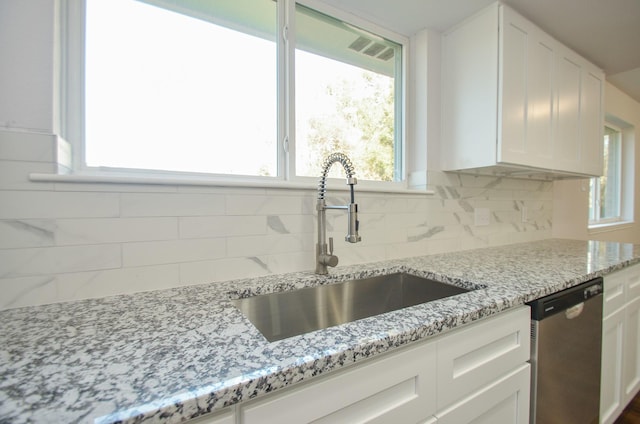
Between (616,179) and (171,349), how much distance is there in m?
4.86

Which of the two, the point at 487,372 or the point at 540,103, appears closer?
the point at 487,372

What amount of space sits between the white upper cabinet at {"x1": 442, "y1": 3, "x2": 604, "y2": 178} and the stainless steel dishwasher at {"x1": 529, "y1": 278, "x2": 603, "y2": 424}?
0.73 metres

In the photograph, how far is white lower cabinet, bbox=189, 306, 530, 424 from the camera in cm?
52

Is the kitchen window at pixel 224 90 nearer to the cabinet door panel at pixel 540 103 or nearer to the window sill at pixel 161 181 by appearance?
the window sill at pixel 161 181

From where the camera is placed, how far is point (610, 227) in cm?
303

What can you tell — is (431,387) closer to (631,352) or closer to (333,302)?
(333,302)

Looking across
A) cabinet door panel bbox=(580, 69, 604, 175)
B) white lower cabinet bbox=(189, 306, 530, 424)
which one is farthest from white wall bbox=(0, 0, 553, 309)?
cabinet door panel bbox=(580, 69, 604, 175)

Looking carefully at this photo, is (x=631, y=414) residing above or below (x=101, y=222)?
below

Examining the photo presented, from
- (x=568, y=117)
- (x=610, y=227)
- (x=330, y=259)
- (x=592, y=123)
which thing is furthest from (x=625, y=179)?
(x=330, y=259)

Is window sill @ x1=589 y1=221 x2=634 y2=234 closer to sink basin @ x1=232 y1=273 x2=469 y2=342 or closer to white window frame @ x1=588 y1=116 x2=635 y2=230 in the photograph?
white window frame @ x1=588 y1=116 x2=635 y2=230

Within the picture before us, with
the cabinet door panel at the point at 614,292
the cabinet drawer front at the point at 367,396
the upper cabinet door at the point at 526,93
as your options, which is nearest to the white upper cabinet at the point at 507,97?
the upper cabinet door at the point at 526,93

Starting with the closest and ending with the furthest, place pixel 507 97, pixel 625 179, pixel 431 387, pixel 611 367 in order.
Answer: pixel 431 387 < pixel 611 367 < pixel 507 97 < pixel 625 179

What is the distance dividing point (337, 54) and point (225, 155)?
858 millimetres

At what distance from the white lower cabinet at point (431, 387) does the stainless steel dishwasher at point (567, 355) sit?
0.05 m
